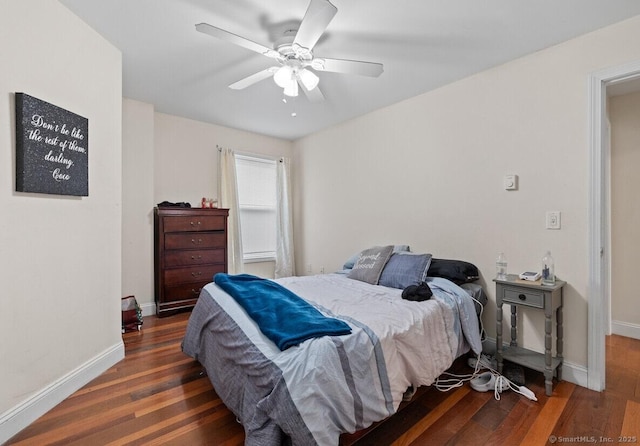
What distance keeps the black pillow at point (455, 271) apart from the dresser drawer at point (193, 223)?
2.58 metres

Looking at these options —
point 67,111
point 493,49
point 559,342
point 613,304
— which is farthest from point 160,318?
point 613,304

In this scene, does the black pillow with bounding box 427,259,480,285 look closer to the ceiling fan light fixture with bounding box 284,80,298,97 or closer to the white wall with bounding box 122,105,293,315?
the ceiling fan light fixture with bounding box 284,80,298,97

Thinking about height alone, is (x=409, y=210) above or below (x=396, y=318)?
above

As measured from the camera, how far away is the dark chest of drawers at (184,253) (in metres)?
3.44

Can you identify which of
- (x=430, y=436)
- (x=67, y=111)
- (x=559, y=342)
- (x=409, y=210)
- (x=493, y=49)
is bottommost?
(x=430, y=436)

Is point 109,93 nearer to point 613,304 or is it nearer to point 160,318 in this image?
point 160,318

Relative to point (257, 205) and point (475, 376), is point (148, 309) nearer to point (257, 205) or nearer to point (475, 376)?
point (257, 205)

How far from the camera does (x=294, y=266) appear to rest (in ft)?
16.0

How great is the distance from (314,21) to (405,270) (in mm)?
1945

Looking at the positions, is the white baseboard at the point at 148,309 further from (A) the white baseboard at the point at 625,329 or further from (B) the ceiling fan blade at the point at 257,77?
(A) the white baseboard at the point at 625,329

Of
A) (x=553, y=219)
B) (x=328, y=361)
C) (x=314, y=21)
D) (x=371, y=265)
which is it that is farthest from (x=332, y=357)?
(x=553, y=219)

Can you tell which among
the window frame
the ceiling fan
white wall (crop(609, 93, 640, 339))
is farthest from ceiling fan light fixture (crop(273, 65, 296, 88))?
white wall (crop(609, 93, 640, 339))

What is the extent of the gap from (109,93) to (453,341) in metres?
3.16

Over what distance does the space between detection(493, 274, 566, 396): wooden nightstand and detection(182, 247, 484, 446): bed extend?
0.24m
